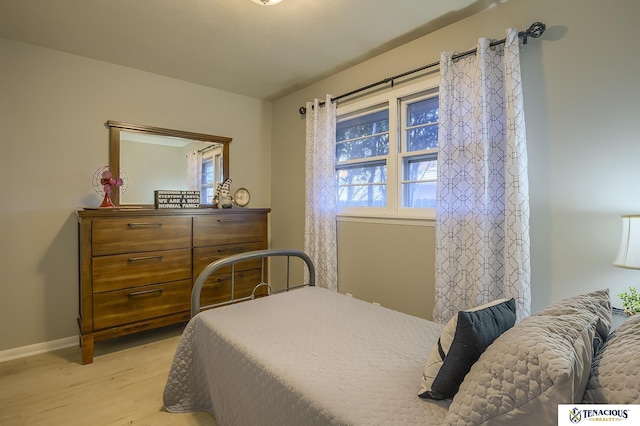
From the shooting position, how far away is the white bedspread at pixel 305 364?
979 millimetres

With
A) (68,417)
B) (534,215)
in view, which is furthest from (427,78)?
(68,417)

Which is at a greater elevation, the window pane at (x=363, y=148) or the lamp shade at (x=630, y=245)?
the window pane at (x=363, y=148)

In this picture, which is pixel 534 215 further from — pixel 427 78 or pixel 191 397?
pixel 191 397

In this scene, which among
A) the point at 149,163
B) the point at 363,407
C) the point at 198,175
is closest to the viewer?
the point at 363,407

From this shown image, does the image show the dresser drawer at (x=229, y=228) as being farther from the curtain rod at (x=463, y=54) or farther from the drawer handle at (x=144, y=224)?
the curtain rod at (x=463, y=54)

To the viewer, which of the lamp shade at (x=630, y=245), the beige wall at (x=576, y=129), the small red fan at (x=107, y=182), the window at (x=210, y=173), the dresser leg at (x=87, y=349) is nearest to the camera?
the lamp shade at (x=630, y=245)

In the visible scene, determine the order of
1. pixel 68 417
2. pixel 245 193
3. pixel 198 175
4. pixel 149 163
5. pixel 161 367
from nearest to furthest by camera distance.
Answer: pixel 68 417
pixel 161 367
pixel 149 163
pixel 198 175
pixel 245 193

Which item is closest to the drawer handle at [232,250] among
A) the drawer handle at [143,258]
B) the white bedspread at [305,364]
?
the drawer handle at [143,258]

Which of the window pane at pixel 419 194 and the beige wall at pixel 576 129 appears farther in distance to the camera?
the window pane at pixel 419 194

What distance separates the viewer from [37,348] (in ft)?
8.59

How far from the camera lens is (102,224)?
2.41 m

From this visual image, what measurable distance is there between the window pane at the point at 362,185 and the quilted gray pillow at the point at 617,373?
2.04 m

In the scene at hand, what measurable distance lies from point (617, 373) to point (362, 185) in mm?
2412

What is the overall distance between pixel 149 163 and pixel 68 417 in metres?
→ 2.13
